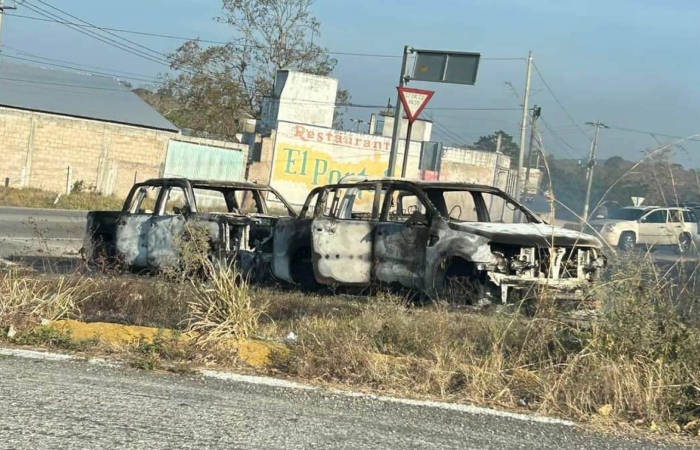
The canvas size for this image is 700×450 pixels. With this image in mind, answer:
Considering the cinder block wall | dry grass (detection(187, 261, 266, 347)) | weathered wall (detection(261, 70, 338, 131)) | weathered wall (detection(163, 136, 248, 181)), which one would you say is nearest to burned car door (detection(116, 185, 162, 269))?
dry grass (detection(187, 261, 266, 347))

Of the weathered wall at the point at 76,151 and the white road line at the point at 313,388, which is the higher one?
the weathered wall at the point at 76,151

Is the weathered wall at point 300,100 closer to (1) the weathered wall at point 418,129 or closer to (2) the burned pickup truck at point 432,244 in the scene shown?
(1) the weathered wall at point 418,129

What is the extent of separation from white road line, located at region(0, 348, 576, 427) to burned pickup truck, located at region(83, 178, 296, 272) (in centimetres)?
384

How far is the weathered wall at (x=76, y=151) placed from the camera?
1341 inches

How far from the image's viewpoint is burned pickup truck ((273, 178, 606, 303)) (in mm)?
8242

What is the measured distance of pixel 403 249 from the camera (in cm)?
895

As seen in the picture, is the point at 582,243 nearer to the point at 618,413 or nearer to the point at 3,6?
the point at 618,413

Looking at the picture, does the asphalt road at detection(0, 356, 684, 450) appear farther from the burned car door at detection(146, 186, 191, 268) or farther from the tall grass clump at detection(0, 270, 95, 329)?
the burned car door at detection(146, 186, 191, 268)

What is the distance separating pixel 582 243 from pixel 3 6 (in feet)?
82.8

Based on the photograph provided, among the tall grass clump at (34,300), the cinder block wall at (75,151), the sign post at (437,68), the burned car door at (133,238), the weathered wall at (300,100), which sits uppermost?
the weathered wall at (300,100)

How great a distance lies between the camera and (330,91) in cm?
4616

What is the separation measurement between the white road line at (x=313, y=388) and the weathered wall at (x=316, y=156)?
36042 mm

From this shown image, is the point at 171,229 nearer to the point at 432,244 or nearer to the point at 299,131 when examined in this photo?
the point at 432,244

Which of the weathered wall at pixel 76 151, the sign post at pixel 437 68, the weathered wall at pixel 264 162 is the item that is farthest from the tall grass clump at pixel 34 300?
the weathered wall at pixel 264 162
